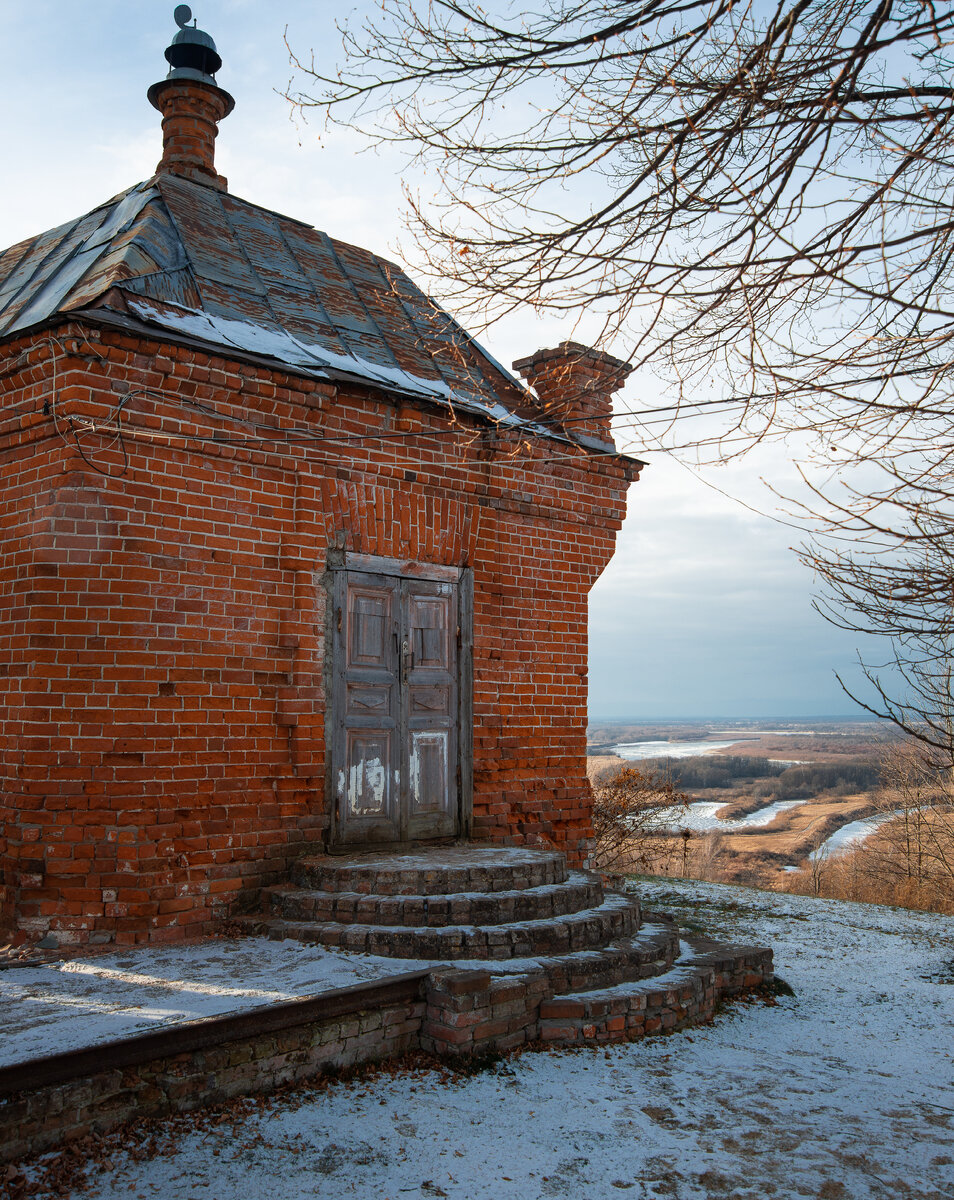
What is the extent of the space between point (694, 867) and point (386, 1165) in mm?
21960

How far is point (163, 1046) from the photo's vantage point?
3.63 m

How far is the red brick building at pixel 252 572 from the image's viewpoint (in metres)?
5.17

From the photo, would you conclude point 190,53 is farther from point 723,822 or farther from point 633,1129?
point 723,822

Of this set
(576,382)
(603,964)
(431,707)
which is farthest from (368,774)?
(576,382)

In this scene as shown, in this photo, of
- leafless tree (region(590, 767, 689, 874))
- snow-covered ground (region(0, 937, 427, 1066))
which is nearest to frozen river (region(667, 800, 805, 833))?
leafless tree (region(590, 767, 689, 874))

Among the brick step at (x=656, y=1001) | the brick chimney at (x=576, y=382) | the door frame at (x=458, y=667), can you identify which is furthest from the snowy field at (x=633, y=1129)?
the brick chimney at (x=576, y=382)

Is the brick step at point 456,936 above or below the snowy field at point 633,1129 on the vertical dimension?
above

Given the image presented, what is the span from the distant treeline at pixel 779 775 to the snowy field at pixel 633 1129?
50173mm

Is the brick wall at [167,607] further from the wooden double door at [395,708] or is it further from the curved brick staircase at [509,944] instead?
the curved brick staircase at [509,944]

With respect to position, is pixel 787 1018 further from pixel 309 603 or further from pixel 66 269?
pixel 66 269

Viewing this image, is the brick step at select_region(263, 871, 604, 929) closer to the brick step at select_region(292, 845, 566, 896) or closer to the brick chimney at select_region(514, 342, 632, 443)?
the brick step at select_region(292, 845, 566, 896)

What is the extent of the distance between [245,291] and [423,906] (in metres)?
4.65

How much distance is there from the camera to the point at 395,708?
6691mm

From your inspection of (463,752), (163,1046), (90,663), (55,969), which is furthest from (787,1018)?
(90,663)
